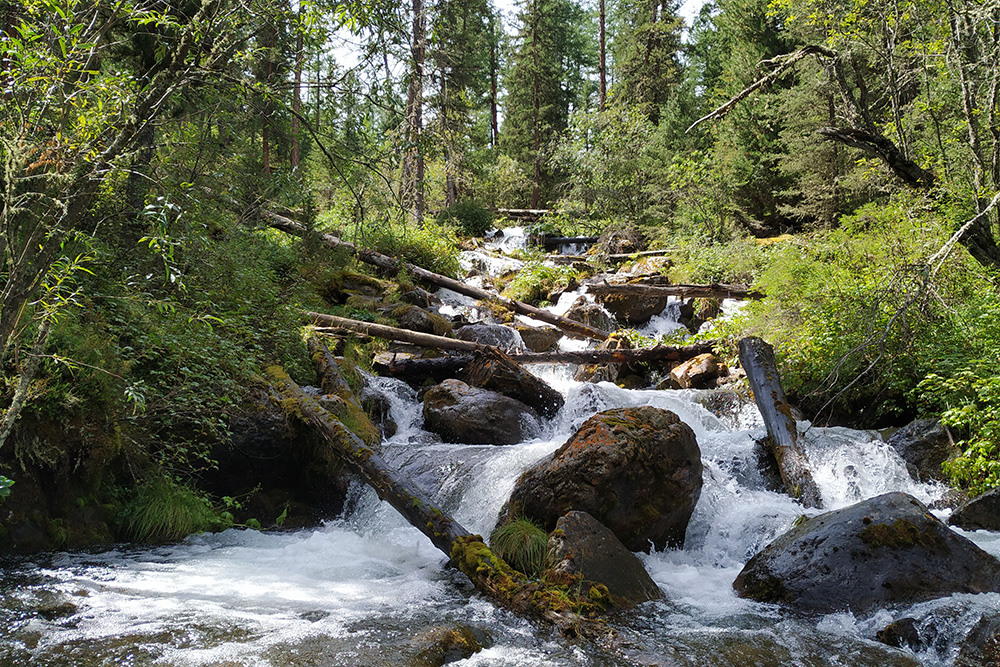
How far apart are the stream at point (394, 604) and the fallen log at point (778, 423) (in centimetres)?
26

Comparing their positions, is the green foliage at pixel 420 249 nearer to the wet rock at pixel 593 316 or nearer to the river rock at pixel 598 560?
the wet rock at pixel 593 316

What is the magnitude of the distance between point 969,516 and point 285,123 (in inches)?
289

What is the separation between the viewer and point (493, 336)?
43.1 ft

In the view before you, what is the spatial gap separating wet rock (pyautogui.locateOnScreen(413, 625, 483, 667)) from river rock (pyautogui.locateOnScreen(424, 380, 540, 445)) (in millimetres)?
4723

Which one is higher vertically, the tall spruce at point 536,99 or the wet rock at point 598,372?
the tall spruce at point 536,99

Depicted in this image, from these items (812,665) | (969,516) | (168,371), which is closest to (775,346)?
(969,516)

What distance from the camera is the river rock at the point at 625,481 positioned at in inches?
222

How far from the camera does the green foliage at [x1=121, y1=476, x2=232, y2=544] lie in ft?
18.2

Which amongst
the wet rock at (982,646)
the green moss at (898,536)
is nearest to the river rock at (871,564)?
the green moss at (898,536)

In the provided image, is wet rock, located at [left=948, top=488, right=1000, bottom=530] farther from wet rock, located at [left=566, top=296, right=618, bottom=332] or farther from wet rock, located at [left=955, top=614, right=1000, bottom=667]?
wet rock, located at [left=566, top=296, right=618, bottom=332]

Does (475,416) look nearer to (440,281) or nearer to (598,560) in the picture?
(598,560)

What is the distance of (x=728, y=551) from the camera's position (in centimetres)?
598

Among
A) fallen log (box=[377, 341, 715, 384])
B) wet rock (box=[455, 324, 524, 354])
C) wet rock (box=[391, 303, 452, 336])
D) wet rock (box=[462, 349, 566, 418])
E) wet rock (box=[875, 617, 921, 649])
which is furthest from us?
wet rock (box=[455, 324, 524, 354])

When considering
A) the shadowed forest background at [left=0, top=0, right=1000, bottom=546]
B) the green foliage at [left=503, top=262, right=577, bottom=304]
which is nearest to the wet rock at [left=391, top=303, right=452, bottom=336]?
the shadowed forest background at [left=0, top=0, right=1000, bottom=546]
